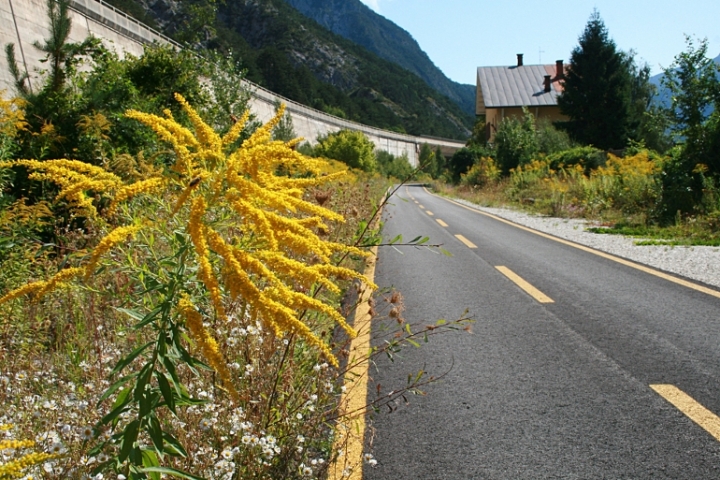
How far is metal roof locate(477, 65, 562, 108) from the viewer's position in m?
57.5

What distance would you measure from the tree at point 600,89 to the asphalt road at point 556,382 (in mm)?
37213

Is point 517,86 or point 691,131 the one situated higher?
point 517,86

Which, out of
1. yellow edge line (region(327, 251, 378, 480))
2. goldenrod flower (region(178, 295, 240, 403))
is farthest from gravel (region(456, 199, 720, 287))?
goldenrod flower (region(178, 295, 240, 403))

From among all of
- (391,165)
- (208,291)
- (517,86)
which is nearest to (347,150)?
(391,165)

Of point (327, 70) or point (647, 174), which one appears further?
point (327, 70)

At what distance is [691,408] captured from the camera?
3373mm

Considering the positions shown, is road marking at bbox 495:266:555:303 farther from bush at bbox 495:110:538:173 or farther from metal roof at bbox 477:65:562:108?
metal roof at bbox 477:65:562:108

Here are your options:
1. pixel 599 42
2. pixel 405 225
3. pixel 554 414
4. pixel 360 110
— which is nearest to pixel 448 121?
pixel 360 110

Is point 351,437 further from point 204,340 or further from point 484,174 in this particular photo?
point 484,174

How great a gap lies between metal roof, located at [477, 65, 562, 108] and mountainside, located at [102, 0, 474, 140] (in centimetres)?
3803

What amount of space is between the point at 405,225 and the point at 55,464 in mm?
12863

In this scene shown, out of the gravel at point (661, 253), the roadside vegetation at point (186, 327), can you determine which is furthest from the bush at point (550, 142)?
the roadside vegetation at point (186, 327)

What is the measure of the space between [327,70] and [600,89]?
122 metres

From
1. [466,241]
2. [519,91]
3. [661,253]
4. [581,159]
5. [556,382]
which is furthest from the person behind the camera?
[519,91]
